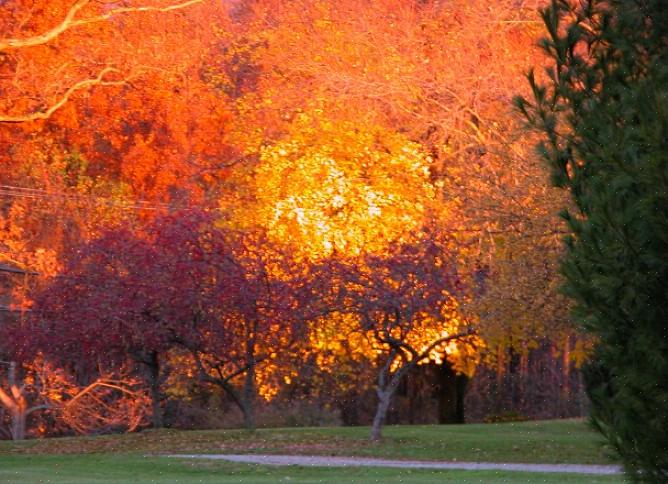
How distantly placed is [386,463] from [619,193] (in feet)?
49.4

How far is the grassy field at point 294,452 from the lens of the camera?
18.3 meters

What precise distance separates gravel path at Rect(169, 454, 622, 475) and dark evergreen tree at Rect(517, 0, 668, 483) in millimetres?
12527

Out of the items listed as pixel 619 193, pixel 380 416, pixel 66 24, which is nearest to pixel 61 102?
pixel 66 24

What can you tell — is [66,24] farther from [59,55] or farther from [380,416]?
[380,416]

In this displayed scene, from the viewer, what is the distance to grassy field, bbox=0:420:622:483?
60.1 feet

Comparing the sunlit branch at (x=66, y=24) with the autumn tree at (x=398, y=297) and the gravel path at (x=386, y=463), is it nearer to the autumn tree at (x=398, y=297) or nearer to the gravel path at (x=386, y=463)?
the autumn tree at (x=398, y=297)

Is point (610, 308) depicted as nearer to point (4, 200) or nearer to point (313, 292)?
point (313, 292)

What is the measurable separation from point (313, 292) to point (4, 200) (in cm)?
1238

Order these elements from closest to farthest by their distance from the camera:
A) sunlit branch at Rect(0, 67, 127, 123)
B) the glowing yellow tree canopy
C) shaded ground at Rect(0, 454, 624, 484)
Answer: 1. shaded ground at Rect(0, 454, 624, 484)
2. the glowing yellow tree canopy
3. sunlit branch at Rect(0, 67, 127, 123)

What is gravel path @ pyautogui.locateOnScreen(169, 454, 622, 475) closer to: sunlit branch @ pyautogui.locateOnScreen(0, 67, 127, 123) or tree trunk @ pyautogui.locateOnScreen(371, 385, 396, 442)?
tree trunk @ pyautogui.locateOnScreen(371, 385, 396, 442)

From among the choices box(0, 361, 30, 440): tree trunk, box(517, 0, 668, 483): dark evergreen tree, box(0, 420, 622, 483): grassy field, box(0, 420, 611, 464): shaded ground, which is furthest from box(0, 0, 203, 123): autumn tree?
box(517, 0, 668, 483): dark evergreen tree

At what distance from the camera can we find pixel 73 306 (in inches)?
967

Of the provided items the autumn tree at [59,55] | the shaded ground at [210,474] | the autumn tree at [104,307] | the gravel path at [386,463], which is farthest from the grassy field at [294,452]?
the autumn tree at [59,55]

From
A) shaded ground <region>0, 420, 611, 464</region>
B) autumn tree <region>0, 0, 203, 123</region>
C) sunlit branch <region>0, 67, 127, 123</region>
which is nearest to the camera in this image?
shaded ground <region>0, 420, 611, 464</region>
